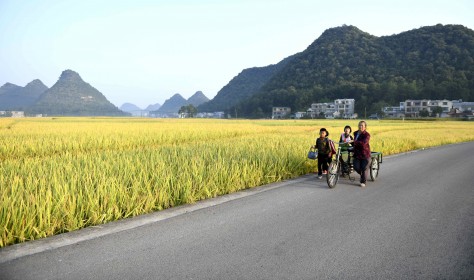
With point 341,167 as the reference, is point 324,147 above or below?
above

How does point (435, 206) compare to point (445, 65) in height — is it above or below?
below

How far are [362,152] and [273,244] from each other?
506 centimetres

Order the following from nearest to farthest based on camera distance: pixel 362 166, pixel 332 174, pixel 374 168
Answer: pixel 332 174, pixel 362 166, pixel 374 168

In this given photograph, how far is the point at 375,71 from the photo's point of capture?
111875mm

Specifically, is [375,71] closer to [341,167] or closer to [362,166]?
[341,167]

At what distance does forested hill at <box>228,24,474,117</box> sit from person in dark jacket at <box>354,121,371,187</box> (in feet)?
312

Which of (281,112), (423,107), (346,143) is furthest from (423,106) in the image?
(346,143)

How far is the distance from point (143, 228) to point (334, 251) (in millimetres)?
2609

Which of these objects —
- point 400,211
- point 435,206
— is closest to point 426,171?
point 435,206

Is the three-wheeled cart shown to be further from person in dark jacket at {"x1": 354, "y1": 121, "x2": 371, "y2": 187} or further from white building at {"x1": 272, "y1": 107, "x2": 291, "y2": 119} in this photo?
white building at {"x1": 272, "y1": 107, "x2": 291, "y2": 119}

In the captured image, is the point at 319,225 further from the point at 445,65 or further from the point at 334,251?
the point at 445,65

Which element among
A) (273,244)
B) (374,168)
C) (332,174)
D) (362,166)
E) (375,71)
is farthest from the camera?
(375,71)

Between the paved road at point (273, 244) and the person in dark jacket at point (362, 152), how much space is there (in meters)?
1.53

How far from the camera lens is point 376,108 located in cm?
9575
